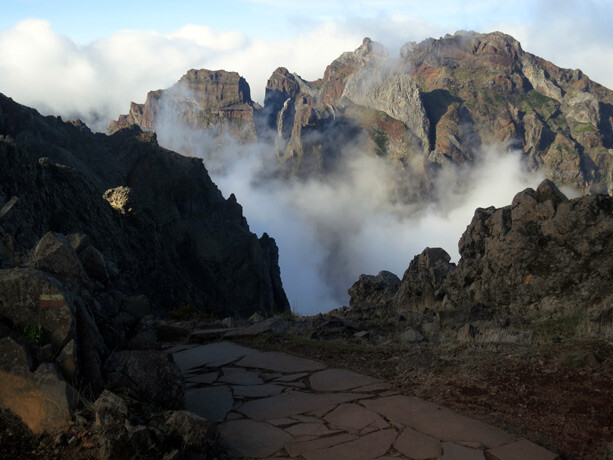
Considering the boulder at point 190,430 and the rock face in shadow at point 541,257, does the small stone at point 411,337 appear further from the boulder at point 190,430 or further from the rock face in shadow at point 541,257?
the boulder at point 190,430

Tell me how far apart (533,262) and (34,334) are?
489 inches

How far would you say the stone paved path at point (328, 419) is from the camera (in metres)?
4.69

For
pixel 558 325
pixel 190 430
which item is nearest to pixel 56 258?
pixel 190 430

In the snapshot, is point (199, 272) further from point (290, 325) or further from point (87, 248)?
point (87, 248)

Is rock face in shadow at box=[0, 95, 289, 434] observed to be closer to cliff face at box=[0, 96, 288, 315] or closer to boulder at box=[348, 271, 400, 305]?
cliff face at box=[0, 96, 288, 315]

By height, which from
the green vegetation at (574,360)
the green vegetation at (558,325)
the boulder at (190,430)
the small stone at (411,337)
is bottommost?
the boulder at (190,430)

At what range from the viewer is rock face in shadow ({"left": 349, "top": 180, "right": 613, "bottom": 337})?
12844 millimetres

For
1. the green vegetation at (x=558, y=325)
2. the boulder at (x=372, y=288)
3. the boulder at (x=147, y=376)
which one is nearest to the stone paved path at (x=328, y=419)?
the boulder at (x=147, y=376)

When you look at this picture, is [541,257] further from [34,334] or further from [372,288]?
[34,334]

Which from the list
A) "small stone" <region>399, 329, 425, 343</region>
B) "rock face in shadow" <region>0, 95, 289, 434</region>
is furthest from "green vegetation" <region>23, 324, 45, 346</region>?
"small stone" <region>399, 329, 425, 343</region>

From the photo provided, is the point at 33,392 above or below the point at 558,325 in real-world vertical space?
below

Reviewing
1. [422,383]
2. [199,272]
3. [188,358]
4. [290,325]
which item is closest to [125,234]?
[199,272]

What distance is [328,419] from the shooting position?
18.1 ft

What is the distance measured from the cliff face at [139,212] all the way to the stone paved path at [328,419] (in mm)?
15918
